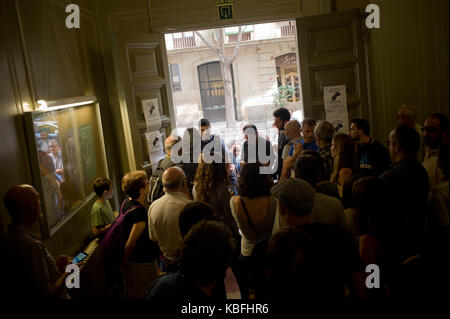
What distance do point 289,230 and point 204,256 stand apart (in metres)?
0.38

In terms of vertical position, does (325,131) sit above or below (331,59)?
below

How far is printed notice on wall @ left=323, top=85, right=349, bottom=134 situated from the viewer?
4984 mm

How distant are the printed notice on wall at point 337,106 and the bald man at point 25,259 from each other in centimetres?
378

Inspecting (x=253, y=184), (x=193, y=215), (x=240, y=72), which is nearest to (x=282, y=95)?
(x=240, y=72)

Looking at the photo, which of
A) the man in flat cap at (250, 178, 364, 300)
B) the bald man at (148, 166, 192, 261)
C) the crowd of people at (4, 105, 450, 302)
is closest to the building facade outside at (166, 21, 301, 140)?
the crowd of people at (4, 105, 450, 302)

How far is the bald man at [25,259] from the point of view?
206cm

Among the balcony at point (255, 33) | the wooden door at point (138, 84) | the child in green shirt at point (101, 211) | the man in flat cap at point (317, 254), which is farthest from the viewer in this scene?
the balcony at point (255, 33)

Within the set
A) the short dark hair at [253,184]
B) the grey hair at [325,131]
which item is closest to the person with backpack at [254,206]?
the short dark hair at [253,184]

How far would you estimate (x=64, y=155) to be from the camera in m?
3.69

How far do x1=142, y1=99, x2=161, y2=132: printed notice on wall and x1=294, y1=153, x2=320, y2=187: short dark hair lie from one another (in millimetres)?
2880

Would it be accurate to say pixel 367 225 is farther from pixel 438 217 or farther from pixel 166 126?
pixel 166 126

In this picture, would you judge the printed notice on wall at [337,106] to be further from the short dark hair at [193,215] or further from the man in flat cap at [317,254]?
the short dark hair at [193,215]

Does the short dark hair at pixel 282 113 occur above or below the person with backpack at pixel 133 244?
above

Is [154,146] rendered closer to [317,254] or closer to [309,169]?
[309,169]
